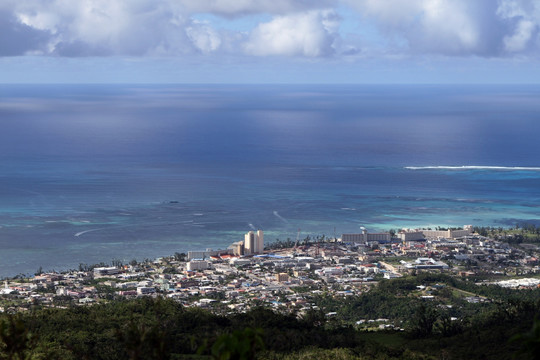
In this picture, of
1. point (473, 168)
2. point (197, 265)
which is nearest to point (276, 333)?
point (197, 265)

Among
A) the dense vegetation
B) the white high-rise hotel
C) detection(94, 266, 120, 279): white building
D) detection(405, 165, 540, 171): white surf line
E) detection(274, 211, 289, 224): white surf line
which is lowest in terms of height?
the dense vegetation

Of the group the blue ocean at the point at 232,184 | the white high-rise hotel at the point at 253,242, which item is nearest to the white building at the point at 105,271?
the blue ocean at the point at 232,184

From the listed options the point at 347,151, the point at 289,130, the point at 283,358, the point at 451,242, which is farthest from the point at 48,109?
the point at 283,358

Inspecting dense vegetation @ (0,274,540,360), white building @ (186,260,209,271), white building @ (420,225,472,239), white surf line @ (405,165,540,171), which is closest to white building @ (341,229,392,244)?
white building @ (420,225,472,239)

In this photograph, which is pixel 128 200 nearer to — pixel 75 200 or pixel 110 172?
pixel 75 200

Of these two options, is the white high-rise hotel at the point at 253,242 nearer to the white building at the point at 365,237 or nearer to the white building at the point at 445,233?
the white building at the point at 365,237

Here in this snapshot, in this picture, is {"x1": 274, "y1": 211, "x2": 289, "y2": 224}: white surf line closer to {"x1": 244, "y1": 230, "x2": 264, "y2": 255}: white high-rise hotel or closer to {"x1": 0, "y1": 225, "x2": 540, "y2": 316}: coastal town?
{"x1": 0, "y1": 225, "x2": 540, "y2": 316}: coastal town

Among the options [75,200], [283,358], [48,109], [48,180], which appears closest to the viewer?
[283,358]
